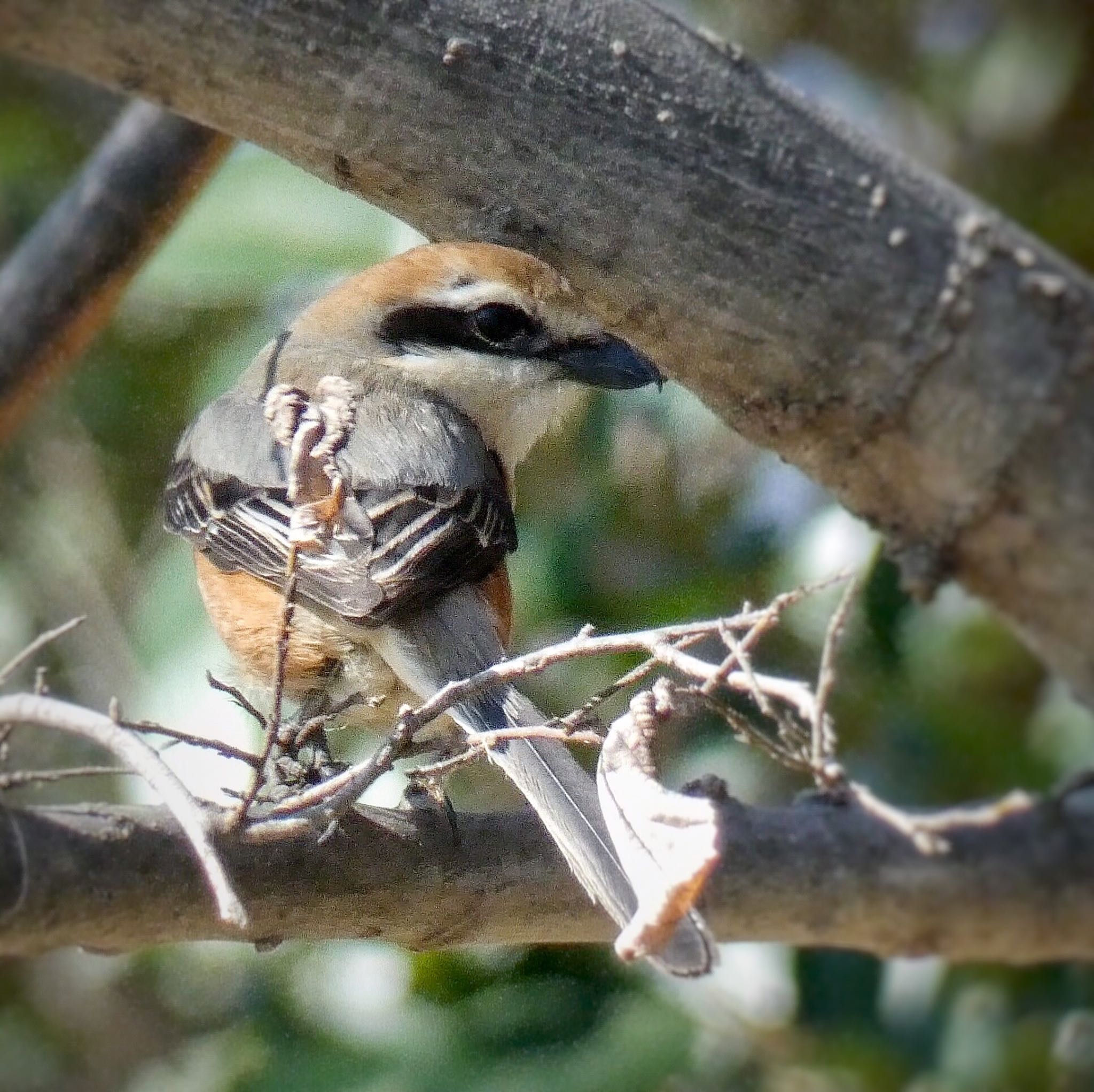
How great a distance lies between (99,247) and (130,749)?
163 cm

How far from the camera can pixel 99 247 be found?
2566 mm

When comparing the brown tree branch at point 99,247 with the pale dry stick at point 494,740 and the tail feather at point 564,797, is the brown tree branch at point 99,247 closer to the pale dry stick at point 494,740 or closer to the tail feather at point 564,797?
the tail feather at point 564,797

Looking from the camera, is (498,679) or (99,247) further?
(99,247)

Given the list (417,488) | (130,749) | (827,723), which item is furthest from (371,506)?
(827,723)

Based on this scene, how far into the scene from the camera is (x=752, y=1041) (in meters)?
2.25

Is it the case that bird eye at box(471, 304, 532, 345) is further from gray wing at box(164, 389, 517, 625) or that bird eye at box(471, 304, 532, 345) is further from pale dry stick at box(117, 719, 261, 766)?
pale dry stick at box(117, 719, 261, 766)

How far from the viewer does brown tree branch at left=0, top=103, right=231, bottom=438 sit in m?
2.53

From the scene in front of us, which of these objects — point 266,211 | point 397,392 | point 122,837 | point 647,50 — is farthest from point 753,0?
point 122,837

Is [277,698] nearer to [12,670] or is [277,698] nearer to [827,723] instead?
[12,670]

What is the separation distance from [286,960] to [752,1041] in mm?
785

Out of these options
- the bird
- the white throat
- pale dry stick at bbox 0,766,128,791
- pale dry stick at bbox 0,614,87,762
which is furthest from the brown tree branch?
pale dry stick at bbox 0,766,128,791

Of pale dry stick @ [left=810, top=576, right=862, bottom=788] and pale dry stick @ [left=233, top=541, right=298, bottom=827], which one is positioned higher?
pale dry stick @ [left=810, top=576, right=862, bottom=788]

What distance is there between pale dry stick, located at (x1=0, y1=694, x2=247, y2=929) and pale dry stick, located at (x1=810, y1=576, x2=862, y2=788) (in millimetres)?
471

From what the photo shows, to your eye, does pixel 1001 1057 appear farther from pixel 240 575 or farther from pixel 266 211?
pixel 266 211
